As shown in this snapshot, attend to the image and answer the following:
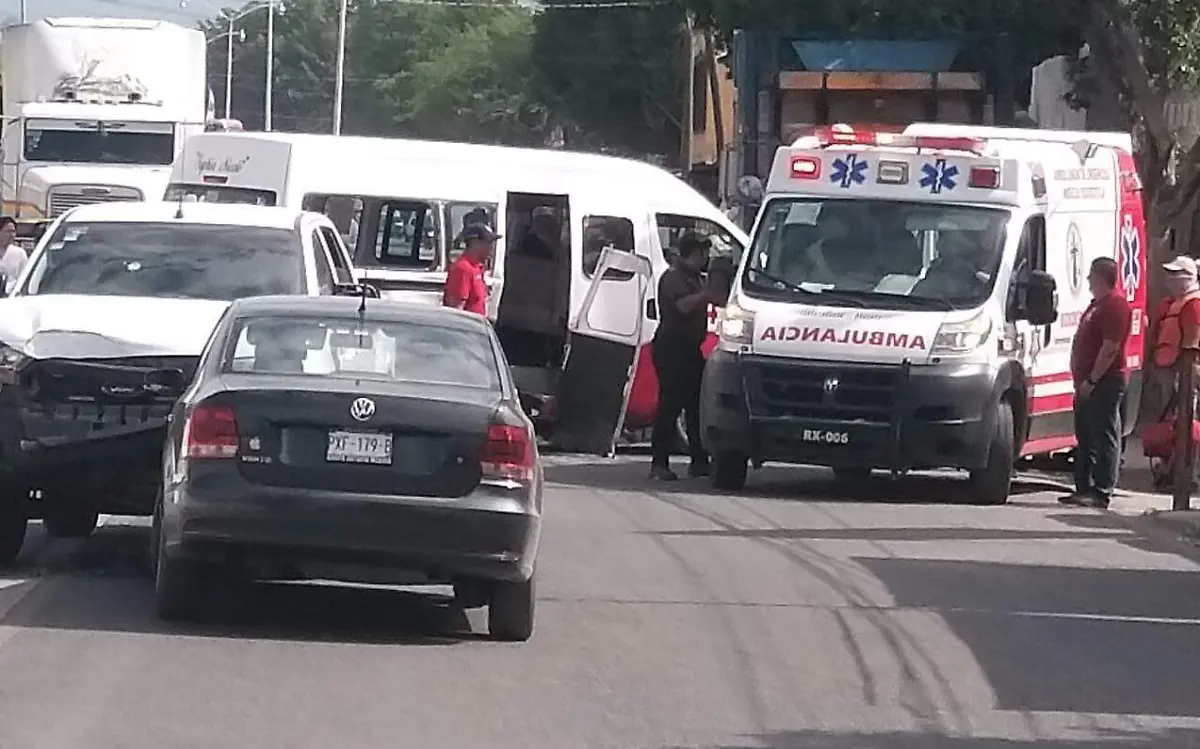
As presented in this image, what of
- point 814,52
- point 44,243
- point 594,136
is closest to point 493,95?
point 594,136

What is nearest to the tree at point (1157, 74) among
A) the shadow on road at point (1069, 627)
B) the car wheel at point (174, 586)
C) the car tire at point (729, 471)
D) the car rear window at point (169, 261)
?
the car tire at point (729, 471)

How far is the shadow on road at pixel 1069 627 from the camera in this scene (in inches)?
429

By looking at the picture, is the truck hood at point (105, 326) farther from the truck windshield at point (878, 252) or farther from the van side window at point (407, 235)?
the van side window at point (407, 235)

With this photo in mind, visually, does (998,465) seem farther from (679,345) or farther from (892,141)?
(679,345)

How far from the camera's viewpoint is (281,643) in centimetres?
1127

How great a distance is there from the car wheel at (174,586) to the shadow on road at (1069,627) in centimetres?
349

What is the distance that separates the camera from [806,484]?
2089 centimetres

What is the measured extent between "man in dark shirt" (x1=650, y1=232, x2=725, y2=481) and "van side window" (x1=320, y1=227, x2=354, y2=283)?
4.36m

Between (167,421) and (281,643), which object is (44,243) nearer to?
(167,421)

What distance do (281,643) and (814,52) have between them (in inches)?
1134

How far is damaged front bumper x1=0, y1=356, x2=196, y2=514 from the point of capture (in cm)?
1259

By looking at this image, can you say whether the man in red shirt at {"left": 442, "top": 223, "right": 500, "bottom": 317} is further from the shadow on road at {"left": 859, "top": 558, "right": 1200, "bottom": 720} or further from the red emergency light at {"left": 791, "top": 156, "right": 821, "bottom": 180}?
the shadow on road at {"left": 859, "top": 558, "right": 1200, "bottom": 720}

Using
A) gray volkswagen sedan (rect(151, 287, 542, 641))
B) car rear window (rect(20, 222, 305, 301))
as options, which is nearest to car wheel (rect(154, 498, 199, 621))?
gray volkswagen sedan (rect(151, 287, 542, 641))

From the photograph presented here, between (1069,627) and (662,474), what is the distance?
7732 millimetres
